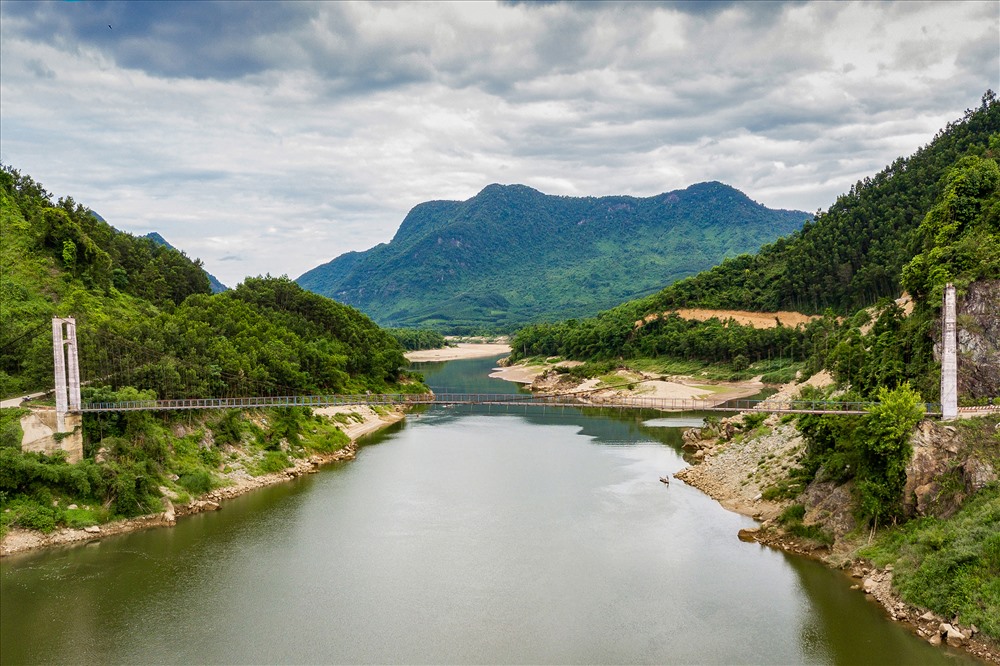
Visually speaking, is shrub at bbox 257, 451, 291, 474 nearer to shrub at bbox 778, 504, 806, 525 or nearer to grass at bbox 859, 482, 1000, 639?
shrub at bbox 778, 504, 806, 525

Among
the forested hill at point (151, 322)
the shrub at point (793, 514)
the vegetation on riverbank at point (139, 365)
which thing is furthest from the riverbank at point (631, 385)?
the shrub at point (793, 514)

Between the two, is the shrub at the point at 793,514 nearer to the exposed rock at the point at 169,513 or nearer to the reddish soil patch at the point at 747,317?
the exposed rock at the point at 169,513

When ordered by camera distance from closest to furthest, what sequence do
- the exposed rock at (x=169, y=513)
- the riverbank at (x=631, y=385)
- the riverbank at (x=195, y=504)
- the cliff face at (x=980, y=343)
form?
the cliff face at (x=980, y=343), the riverbank at (x=195, y=504), the exposed rock at (x=169, y=513), the riverbank at (x=631, y=385)

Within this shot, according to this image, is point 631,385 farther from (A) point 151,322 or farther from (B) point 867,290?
(A) point 151,322

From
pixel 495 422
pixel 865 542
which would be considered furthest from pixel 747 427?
pixel 495 422

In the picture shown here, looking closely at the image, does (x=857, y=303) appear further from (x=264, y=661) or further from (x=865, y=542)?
(x=264, y=661)

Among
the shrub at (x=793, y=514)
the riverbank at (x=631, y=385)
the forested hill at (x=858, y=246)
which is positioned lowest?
the shrub at (x=793, y=514)
